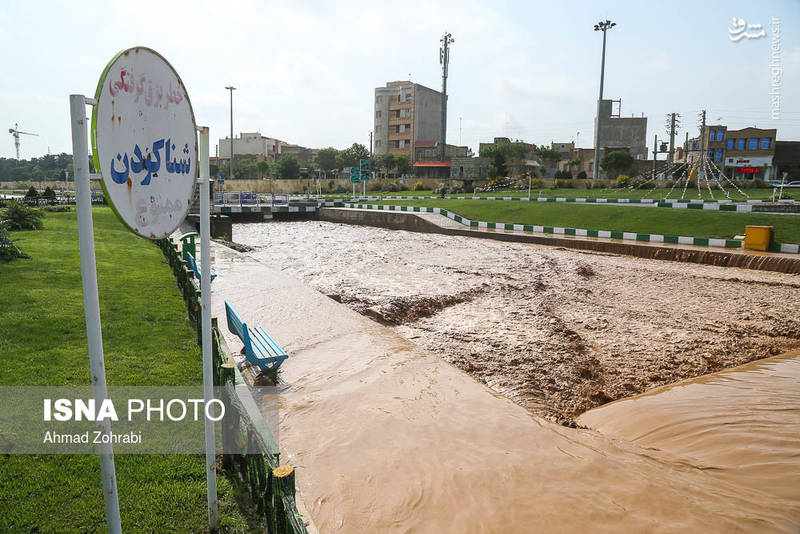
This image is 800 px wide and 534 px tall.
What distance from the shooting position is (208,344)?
3.30 m

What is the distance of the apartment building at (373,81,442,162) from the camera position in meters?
83.1

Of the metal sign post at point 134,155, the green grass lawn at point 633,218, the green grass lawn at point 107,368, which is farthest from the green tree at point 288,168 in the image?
the metal sign post at point 134,155

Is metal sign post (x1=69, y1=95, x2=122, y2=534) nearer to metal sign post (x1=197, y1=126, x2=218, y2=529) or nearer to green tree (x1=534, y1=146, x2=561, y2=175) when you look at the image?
metal sign post (x1=197, y1=126, x2=218, y2=529)

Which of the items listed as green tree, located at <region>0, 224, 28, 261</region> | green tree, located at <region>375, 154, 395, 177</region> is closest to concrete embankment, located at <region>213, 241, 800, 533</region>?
green tree, located at <region>0, 224, 28, 261</region>

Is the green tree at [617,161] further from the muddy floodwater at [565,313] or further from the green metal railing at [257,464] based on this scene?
the green metal railing at [257,464]

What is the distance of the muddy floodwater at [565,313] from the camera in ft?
26.4

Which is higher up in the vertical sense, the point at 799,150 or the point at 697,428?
the point at 799,150

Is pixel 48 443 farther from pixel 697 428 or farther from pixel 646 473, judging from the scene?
pixel 697 428

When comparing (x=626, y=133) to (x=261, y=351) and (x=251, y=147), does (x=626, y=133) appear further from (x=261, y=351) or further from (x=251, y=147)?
(x=261, y=351)

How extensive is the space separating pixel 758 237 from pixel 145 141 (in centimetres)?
2198

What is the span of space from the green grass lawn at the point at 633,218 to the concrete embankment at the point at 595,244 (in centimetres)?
256

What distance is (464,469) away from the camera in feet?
16.5

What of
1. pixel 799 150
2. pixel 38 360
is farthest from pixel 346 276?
pixel 799 150

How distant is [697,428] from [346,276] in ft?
38.8
